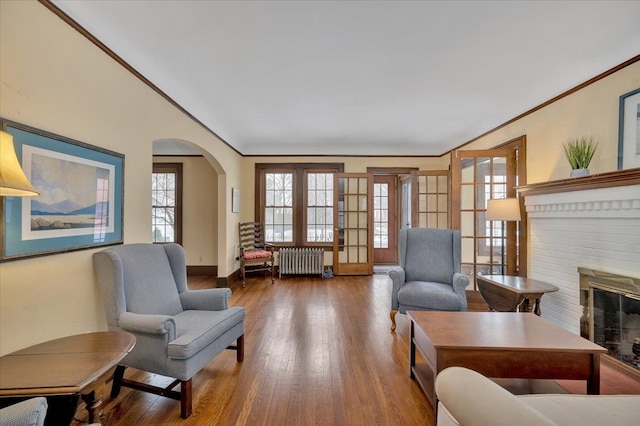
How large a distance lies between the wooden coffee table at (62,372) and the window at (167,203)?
14.7 feet

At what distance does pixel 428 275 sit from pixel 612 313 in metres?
1.50

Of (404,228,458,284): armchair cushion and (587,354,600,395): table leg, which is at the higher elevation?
(404,228,458,284): armchair cushion

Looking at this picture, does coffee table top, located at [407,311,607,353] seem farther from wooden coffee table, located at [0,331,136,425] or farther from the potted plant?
wooden coffee table, located at [0,331,136,425]

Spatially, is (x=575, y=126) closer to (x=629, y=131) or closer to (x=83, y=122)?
(x=629, y=131)

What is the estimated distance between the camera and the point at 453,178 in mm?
3660

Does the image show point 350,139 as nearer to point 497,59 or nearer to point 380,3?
point 497,59

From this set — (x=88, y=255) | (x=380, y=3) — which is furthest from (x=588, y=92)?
(x=88, y=255)

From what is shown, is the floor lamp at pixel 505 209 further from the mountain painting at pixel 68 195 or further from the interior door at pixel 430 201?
the mountain painting at pixel 68 195

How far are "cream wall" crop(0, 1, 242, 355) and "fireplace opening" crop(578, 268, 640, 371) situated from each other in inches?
155

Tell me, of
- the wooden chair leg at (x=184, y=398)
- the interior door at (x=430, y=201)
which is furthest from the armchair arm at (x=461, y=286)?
the wooden chair leg at (x=184, y=398)

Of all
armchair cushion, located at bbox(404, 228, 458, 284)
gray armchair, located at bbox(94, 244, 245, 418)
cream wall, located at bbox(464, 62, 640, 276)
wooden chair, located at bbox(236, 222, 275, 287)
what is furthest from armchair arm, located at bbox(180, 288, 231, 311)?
cream wall, located at bbox(464, 62, 640, 276)

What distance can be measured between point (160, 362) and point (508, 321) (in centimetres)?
242

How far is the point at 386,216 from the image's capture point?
663 cm

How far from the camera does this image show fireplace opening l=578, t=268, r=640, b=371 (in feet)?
7.02
